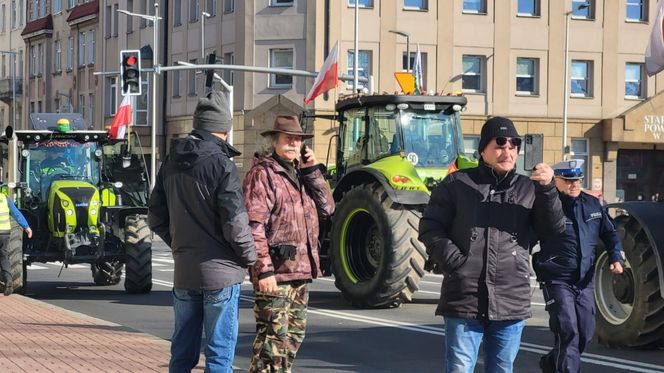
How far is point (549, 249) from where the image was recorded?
955 centimetres

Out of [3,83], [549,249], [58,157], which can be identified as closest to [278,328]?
[549,249]

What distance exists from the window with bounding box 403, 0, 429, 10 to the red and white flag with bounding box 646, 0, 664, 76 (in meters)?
36.5

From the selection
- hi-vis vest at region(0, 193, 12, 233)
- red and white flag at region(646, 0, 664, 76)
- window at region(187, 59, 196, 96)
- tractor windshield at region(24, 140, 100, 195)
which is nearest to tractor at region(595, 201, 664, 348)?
red and white flag at region(646, 0, 664, 76)

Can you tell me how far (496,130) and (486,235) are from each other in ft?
1.83

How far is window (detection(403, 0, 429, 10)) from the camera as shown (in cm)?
4728

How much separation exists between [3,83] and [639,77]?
149 ft

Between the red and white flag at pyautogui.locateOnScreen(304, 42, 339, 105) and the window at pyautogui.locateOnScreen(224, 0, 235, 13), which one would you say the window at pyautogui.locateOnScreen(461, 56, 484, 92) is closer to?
the window at pyautogui.locateOnScreen(224, 0, 235, 13)

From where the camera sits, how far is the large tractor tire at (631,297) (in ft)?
38.0

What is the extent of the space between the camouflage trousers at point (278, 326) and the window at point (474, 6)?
134ft

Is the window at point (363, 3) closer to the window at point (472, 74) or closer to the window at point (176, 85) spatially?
the window at point (472, 74)

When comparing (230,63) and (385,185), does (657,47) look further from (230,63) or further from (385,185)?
(230,63)

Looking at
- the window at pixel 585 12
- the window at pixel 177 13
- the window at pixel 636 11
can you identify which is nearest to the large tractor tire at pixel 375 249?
the window at pixel 585 12

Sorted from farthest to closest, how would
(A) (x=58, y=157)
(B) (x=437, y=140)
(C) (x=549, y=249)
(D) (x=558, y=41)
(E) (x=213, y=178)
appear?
(D) (x=558, y=41) < (A) (x=58, y=157) < (B) (x=437, y=140) < (C) (x=549, y=249) < (E) (x=213, y=178)

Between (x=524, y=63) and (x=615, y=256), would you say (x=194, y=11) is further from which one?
(x=615, y=256)
